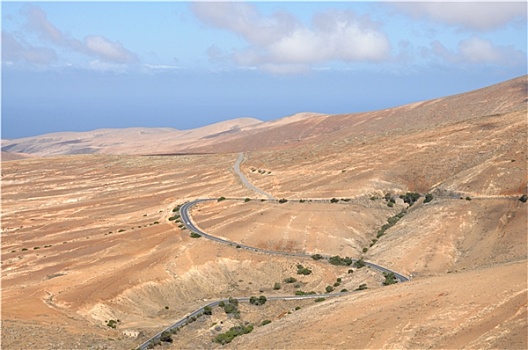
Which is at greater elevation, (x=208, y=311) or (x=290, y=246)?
(x=290, y=246)

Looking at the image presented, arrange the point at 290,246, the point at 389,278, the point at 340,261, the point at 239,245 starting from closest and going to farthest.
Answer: the point at 389,278 < the point at 340,261 < the point at 239,245 < the point at 290,246

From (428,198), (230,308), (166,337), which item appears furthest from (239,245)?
(428,198)

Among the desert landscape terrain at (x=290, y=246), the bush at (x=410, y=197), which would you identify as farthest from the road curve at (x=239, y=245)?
the bush at (x=410, y=197)

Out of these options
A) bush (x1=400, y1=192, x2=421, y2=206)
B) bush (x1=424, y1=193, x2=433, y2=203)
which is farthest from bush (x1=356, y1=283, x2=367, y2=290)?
bush (x1=400, y1=192, x2=421, y2=206)

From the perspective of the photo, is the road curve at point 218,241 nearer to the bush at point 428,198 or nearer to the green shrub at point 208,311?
the green shrub at point 208,311

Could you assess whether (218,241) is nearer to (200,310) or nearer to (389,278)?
(200,310)

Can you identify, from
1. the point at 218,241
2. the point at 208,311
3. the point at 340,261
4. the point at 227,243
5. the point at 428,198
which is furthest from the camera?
the point at 428,198

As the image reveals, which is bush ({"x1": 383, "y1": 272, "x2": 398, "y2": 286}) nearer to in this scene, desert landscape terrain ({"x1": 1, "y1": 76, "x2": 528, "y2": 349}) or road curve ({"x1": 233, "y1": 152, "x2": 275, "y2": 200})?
desert landscape terrain ({"x1": 1, "y1": 76, "x2": 528, "y2": 349})

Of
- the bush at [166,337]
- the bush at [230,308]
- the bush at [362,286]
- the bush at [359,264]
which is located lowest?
the bush at [362,286]
